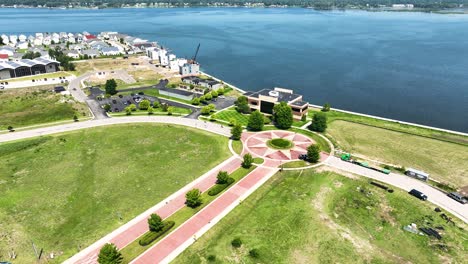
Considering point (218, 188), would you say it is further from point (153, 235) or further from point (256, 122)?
point (256, 122)

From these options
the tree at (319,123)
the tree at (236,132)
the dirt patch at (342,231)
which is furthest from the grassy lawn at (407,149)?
the tree at (236,132)

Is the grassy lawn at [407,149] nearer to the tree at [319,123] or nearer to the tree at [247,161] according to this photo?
the tree at [319,123]

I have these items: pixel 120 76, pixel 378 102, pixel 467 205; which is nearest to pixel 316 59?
pixel 378 102

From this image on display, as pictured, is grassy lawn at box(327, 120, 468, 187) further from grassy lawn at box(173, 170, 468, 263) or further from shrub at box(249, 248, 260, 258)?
shrub at box(249, 248, 260, 258)

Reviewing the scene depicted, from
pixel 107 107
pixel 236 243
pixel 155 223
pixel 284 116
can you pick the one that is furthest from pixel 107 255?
pixel 107 107

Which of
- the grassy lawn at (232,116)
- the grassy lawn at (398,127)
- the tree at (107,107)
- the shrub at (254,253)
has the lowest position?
the shrub at (254,253)

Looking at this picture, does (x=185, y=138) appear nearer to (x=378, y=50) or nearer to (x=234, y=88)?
Result: (x=234, y=88)
